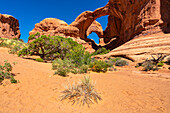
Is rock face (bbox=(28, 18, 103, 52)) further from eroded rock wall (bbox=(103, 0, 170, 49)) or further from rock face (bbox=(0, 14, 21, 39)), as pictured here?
eroded rock wall (bbox=(103, 0, 170, 49))

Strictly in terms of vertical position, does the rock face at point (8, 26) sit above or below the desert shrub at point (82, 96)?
above

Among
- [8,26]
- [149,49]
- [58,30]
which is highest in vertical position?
[8,26]

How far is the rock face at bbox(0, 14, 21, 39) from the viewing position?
33.9 m

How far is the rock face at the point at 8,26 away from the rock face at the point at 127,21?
14488 mm

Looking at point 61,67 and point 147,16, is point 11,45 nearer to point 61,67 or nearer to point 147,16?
point 61,67

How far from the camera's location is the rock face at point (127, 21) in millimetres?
15039

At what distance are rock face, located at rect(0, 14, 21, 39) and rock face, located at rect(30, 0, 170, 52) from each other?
14.5 metres

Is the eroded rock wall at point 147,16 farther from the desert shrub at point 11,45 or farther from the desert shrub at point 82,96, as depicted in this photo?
the desert shrub at point 11,45

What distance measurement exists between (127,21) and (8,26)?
44.3 m

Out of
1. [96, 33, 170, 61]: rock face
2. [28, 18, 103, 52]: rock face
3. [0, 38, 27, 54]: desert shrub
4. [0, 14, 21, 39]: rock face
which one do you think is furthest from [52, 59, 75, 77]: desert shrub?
[0, 14, 21, 39]: rock face

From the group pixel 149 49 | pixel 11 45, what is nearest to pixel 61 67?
pixel 149 49

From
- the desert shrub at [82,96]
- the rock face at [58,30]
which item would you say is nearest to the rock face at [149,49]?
the desert shrub at [82,96]

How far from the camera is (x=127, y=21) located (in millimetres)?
20891

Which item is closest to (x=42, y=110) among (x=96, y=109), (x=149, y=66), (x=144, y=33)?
(x=96, y=109)
